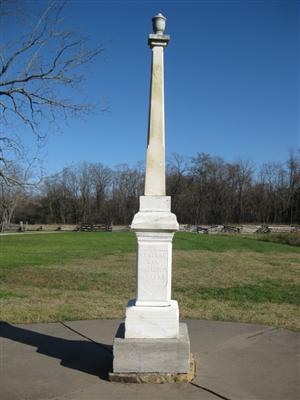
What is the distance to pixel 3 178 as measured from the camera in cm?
1179

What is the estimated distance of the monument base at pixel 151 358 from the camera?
15.2ft

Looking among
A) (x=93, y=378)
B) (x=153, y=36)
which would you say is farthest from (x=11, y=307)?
(x=153, y=36)

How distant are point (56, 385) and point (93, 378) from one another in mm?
407

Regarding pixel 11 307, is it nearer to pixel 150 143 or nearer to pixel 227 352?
pixel 227 352

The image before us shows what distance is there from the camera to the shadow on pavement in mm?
5051

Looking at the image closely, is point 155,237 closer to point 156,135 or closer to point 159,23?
point 156,135

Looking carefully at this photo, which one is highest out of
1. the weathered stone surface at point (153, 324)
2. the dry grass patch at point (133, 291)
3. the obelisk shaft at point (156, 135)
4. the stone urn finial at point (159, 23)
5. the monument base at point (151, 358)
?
the stone urn finial at point (159, 23)

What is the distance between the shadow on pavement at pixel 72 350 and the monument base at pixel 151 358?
282 millimetres

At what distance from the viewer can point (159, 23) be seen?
5.12 m

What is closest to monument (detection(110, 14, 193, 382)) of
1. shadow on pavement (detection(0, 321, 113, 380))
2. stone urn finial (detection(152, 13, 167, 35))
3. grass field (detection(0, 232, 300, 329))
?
stone urn finial (detection(152, 13, 167, 35))

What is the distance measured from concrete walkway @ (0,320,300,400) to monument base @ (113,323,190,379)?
0.18m

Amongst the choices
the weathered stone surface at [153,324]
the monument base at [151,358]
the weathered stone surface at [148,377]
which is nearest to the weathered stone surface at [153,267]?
the weathered stone surface at [153,324]

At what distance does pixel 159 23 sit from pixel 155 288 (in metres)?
3.06

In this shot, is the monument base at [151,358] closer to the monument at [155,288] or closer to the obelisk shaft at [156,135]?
the monument at [155,288]
